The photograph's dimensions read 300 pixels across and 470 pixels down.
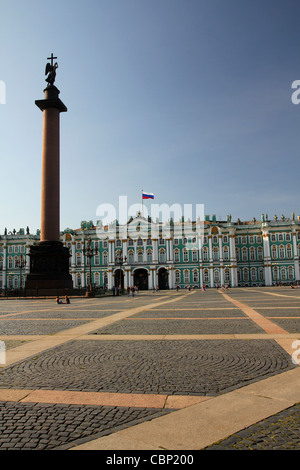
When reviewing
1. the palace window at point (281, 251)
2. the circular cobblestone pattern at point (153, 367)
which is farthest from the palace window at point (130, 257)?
the circular cobblestone pattern at point (153, 367)

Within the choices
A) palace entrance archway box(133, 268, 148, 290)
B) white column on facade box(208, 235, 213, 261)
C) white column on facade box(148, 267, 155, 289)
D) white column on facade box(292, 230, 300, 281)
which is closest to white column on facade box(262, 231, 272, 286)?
white column on facade box(292, 230, 300, 281)

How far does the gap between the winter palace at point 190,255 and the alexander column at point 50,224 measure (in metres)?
41.0

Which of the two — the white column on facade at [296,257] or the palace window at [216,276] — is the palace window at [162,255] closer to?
the palace window at [216,276]

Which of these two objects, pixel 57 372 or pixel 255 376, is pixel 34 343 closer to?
pixel 57 372

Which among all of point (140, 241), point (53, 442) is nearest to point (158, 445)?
point (53, 442)

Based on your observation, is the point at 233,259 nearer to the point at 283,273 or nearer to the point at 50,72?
the point at 283,273

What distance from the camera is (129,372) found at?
574 centimetres

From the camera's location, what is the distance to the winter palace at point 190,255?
7606 cm

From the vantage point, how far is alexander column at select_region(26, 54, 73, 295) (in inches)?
1316

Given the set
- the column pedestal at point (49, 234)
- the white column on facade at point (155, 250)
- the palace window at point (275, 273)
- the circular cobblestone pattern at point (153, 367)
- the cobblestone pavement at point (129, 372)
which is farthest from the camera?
the white column on facade at point (155, 250)

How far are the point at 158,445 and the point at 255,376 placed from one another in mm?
2576

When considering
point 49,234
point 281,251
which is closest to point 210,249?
point 281,251

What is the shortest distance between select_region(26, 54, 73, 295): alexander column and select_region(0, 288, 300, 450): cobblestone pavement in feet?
76.4

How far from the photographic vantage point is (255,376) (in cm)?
532
